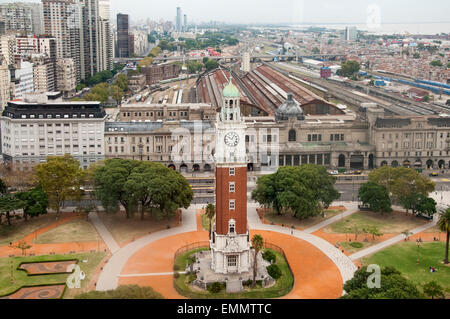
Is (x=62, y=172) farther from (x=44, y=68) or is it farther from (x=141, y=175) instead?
(x=44, y=68)

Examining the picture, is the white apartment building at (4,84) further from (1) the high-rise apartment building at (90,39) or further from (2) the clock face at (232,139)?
(2) the clock face at (232,139)

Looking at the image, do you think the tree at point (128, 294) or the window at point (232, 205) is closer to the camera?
the tree at point (128, 294)

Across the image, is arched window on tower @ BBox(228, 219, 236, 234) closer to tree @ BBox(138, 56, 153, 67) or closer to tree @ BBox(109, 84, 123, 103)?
tree @ BBox(109, 84, 123, 103)

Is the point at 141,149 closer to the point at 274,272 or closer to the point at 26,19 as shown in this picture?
the point at 274,272

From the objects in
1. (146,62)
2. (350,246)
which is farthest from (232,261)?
(146,62)

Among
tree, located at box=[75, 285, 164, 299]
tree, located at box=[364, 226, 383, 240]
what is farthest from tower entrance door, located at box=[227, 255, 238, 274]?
tree, located at box=[364, 226, 383, 240]

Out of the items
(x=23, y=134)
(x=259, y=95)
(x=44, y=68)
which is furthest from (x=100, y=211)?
(x=44, y=68)

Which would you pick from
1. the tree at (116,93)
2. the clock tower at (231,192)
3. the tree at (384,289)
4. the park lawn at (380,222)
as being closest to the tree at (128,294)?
the tree at (384,289)
